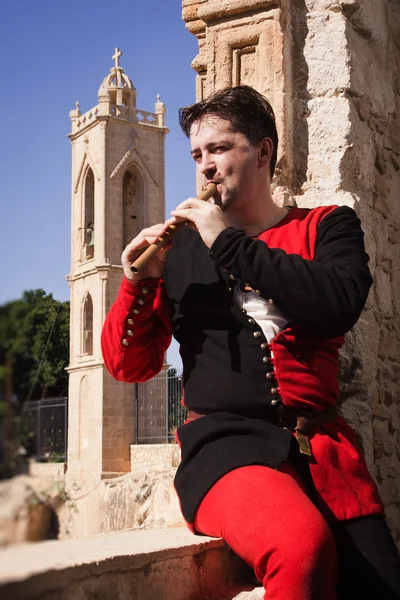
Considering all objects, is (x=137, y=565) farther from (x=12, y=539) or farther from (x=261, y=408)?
(x=12, y=539)

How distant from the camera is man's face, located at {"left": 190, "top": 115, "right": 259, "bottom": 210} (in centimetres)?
196

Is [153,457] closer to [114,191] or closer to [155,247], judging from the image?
[114,191]

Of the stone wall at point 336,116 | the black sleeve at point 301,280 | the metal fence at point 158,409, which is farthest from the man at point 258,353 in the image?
the metal fence at point 158,409

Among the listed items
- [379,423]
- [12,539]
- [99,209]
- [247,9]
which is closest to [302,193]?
[247,9]

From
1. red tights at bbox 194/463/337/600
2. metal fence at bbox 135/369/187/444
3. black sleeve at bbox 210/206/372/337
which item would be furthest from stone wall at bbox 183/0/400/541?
metal fence at bbox 135/369/187/444

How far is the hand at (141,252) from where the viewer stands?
1.79 m

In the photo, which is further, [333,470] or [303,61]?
[303,61]

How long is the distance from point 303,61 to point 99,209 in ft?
87.6

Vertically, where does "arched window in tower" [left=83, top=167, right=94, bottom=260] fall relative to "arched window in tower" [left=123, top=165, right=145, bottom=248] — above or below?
below

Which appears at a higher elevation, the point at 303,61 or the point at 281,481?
the point at 303,61

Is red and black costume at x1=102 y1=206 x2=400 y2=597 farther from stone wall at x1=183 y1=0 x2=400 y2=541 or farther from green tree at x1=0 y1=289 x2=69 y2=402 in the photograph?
green tree at x1=0 y1=289 x2=69 y2=402

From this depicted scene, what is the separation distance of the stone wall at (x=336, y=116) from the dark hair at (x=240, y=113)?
0.56m

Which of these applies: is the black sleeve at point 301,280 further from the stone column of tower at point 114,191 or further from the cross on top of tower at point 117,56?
the cross on top of tower at point 117,56

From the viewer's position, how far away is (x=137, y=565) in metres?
1.61
